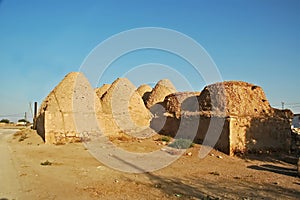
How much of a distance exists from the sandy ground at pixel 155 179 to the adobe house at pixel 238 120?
728 millimetres

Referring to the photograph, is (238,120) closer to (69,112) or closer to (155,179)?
(155,179)

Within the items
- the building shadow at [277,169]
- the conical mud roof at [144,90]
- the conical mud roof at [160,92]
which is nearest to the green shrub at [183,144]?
the building shadow at [277,169]

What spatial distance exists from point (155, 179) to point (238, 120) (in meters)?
5.74

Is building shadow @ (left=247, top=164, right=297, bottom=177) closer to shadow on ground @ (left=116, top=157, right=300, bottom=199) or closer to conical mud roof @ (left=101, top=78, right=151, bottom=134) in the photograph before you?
shadow on ground @ (left=116, top=157, right=300, bottom=199)

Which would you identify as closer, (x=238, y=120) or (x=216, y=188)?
(x=216, y=188)

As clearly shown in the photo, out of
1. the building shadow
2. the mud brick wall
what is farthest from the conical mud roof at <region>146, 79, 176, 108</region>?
the building shadow

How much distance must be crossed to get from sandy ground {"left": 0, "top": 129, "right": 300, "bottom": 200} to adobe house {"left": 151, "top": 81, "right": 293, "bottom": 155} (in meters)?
0.73

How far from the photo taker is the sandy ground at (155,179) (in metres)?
6.59

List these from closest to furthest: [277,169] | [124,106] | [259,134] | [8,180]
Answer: [8,180], [277,169], [259,134], [124,106]

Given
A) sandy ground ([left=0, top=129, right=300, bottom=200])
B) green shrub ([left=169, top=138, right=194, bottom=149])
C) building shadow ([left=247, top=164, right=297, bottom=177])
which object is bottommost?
building shadow ([left=247, top=164, right=297, bottom=177])

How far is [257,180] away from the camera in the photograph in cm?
828

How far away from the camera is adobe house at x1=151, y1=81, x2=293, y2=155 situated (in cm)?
1248

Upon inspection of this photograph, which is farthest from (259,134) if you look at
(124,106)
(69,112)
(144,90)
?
(144,90)

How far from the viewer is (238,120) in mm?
12508
